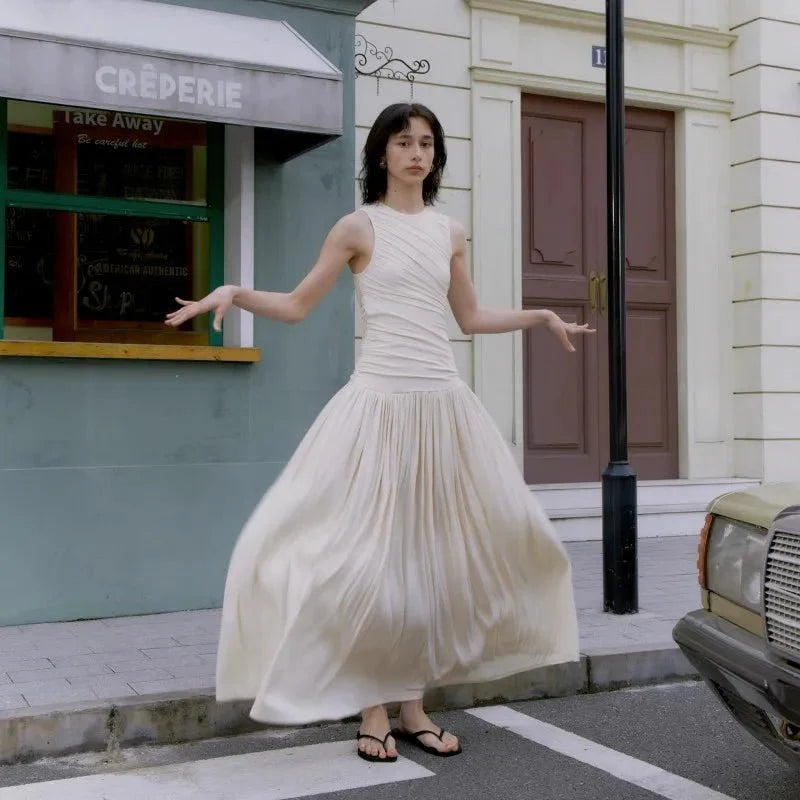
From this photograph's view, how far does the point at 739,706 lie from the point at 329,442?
1555 millimetres

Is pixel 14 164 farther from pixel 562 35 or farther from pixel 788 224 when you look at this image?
pixel 788 224

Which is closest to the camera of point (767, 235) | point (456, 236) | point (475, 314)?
point (456, 236)

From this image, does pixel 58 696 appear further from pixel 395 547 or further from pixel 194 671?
pixel 395 547

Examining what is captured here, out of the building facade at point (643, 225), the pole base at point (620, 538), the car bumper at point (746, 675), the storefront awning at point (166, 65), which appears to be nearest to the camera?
the car bumper at point (746, 675)

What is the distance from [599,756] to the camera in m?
3.98

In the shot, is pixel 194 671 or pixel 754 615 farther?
pixel 194 671

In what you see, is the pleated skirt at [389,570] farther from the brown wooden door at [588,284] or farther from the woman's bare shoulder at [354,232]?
the brown wooden door at [588,284]

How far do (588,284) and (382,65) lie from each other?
2431mm

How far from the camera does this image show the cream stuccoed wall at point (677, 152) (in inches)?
336

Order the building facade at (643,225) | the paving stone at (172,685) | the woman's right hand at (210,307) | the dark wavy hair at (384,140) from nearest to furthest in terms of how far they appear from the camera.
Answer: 1. the woman's right hand at (210,307)
2. the dark wavy hair at (384,140)
3. the paving stone at (172,685)
4. the building facade at (643,225)

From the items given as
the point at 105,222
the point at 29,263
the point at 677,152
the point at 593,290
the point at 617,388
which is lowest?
the point at 617,388

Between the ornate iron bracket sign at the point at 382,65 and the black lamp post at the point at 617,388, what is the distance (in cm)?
250

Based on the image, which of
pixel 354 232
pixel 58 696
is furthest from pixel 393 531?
pixel 58 696

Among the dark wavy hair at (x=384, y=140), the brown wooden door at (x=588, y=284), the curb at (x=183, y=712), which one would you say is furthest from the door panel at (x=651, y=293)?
the dark wavy hair at (x=384, y=140)
